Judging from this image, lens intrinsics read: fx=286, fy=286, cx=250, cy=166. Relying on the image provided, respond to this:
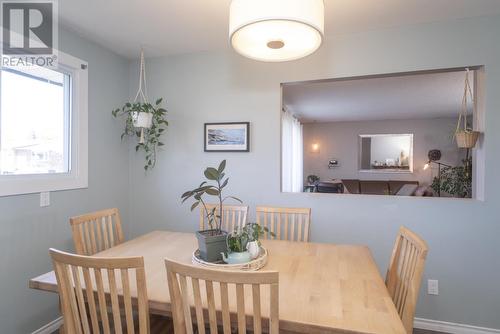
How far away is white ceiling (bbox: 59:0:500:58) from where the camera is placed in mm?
1925

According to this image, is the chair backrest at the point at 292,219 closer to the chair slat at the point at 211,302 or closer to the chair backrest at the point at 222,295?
the chair backrest at the point at 222,295

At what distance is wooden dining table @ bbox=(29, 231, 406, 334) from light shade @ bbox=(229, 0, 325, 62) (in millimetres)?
1090

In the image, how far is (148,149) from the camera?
114 inches

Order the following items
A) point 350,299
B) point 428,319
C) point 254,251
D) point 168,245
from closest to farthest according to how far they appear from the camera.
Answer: point 350,299, point 254,251, point 168,245, point 428,319

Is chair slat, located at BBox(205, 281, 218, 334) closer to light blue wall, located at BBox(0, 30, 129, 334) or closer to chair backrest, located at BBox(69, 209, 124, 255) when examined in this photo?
chair backrest, located at BBox(69, 209, 124, 255)

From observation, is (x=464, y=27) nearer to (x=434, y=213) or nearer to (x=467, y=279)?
(x=434, y=213)

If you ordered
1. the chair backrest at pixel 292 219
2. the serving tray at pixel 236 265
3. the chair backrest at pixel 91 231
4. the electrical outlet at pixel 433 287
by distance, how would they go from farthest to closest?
1. the electrical outlet at pixel 433 287
2. the chair backrest at pixel 292 219
3. the chair backrest at pixel 91 231
4. the serving tray at pixel 236 265

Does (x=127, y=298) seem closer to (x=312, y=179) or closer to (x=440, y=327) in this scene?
(x=440, y=327)

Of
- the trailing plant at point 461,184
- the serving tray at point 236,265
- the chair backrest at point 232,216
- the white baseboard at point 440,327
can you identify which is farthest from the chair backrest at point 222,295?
the trailing plant at point 461,184

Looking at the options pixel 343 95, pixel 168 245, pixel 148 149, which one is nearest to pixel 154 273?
pixel 168 245

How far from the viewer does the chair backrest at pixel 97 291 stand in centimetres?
100

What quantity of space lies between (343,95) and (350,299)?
387 cm

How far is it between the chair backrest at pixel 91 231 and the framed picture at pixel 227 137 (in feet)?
3.50
